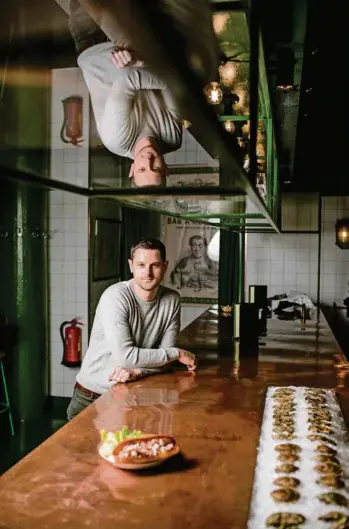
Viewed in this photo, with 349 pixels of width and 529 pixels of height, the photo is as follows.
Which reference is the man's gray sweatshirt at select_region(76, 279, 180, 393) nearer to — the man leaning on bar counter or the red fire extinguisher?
the man leaning on bar counter

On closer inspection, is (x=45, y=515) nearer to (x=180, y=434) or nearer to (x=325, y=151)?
(x=180, y=434)

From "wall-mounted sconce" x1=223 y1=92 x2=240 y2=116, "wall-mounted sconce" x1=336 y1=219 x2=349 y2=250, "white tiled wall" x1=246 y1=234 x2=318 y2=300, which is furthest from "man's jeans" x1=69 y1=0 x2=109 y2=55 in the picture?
"white tiled wall" x1=246 y1=234 x2=318 y2=300

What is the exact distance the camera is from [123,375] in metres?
3.10

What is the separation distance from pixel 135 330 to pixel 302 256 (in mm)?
5468

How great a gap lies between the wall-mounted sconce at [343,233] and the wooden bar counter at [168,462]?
4138 mm

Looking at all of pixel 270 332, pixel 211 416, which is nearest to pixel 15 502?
pixel 211 416

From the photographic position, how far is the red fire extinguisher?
6664 millimetres

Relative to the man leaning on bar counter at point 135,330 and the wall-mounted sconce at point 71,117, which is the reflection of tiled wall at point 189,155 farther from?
the man leaning on bar counter at point 135,330

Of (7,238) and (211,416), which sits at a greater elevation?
(7,238)

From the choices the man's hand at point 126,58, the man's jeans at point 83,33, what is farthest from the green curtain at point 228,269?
the man's hand at point 126,58

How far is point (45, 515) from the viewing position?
5.16ft

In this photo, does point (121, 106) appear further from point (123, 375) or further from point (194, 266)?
point (194, 266)

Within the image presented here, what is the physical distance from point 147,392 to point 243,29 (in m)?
1.80

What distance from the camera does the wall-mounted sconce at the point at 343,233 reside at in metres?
7.52
